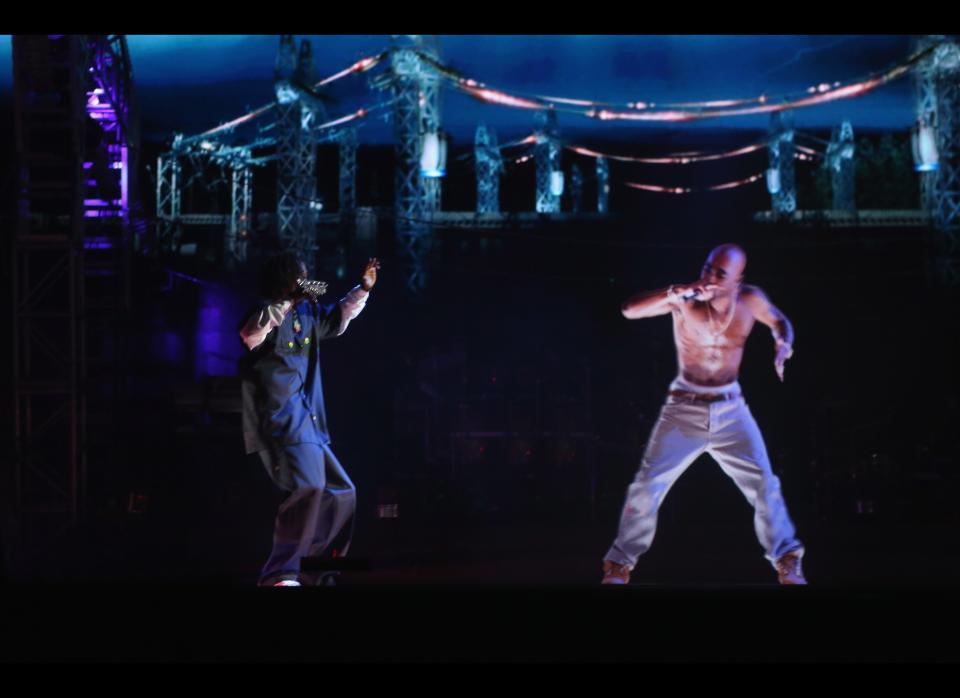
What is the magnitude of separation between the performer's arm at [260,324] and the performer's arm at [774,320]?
2.96 metres

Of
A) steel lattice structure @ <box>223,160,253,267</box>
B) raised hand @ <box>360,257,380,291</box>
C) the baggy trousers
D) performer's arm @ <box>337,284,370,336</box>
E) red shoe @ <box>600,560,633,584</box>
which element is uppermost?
steel lattice structure @ <box>223,160,253,267</box>

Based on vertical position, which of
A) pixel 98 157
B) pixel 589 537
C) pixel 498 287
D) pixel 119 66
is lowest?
pixel 589 537

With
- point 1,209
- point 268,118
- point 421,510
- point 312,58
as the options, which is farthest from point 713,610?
point 1,209

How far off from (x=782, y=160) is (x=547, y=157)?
3.01 meters

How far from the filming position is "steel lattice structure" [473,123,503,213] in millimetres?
13157

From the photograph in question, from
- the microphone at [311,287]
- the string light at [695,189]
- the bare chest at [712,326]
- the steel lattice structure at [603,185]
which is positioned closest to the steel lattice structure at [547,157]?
the steel lattice structure at [603,185]

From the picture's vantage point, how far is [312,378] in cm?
570

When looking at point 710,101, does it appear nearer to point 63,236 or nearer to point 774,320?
→ point 774,320

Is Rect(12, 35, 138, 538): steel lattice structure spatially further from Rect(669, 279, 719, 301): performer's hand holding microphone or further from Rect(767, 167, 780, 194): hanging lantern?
Rect(767, 167, 780, 194): hanging lantern

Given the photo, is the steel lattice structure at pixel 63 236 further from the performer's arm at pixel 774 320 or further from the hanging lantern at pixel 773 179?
the hanging lantern at pixel 773 179

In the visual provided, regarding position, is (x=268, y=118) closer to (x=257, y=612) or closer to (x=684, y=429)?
(x=684, y=429)

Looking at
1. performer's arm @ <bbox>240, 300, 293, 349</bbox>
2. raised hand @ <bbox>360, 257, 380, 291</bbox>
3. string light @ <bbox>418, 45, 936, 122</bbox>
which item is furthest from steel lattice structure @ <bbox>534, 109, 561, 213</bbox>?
performer's arm @ <bbox>240, 300, 293, 349</bbox>

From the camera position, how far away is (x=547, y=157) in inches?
502

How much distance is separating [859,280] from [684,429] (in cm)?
621
